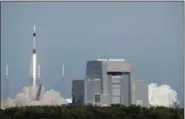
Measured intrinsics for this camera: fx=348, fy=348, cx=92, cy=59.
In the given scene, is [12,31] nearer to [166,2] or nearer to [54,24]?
[54,24]

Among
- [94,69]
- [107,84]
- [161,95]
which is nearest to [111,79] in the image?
[107,84]

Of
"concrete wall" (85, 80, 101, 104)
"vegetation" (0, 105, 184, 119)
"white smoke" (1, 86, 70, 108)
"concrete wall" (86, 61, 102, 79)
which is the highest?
"concrete wall" (86, 61, 102, 79)

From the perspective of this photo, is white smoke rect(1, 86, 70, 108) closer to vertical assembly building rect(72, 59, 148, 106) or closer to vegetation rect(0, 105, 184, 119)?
vegetation rect(0, 105, 184, 119)

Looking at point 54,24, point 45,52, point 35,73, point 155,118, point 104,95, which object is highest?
point 54,24

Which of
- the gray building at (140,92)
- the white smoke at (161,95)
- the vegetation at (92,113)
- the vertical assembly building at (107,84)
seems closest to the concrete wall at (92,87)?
the vertical assembly building at (107,84)

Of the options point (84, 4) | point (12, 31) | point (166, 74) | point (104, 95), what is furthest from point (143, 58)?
point (12, 31)

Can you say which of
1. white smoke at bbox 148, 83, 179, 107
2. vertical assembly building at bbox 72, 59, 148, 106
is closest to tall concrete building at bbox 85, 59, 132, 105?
vertical assembly building at bbox 72, 59, 148, 106

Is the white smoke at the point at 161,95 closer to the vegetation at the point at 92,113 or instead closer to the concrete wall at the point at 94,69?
the vegetation at the point at 92,113
